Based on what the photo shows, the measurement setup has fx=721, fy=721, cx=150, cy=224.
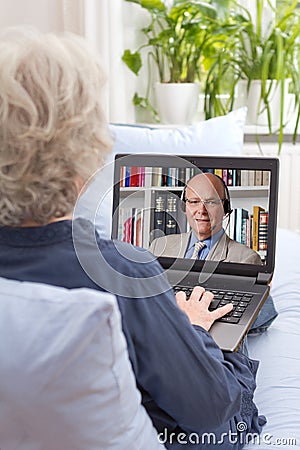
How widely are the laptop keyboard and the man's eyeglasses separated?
0.17 metres

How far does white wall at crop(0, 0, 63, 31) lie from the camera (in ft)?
9.06

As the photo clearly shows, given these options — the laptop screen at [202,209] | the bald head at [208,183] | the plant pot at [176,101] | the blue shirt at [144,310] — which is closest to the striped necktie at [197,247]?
the laptop screen at [202,209]

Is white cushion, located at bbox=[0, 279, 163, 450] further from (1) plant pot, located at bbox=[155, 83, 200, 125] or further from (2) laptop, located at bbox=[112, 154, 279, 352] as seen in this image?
(1) plant pot, located at bbox=[155, 83, 200, 125]

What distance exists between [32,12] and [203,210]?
5.39 ft

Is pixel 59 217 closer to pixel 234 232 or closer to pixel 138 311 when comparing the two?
pixel 138 311

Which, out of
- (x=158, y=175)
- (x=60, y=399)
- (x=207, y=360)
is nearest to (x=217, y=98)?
(x=158, y=175)

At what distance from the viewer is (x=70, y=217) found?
974mm

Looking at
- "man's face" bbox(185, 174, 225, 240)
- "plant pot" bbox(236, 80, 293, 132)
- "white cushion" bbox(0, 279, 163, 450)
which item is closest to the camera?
"white cushion" bbox(0, 279, 163, 450)

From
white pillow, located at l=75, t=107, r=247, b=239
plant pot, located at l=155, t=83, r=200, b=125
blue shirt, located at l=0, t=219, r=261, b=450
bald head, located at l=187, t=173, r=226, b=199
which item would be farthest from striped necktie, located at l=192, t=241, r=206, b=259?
plant pot, located at l=155, t=83, r=200, b=125

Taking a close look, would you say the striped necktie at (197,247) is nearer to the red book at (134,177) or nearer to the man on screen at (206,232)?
the man on screen at (206,232)

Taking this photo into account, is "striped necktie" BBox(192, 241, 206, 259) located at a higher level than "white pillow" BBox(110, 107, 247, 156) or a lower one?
lower

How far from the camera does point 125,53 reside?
2.70 m

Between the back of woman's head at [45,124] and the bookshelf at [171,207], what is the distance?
0.52 metres

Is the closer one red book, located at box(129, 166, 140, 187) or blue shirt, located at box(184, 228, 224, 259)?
blue shirt, located at box(184, 228, 224, 259)
